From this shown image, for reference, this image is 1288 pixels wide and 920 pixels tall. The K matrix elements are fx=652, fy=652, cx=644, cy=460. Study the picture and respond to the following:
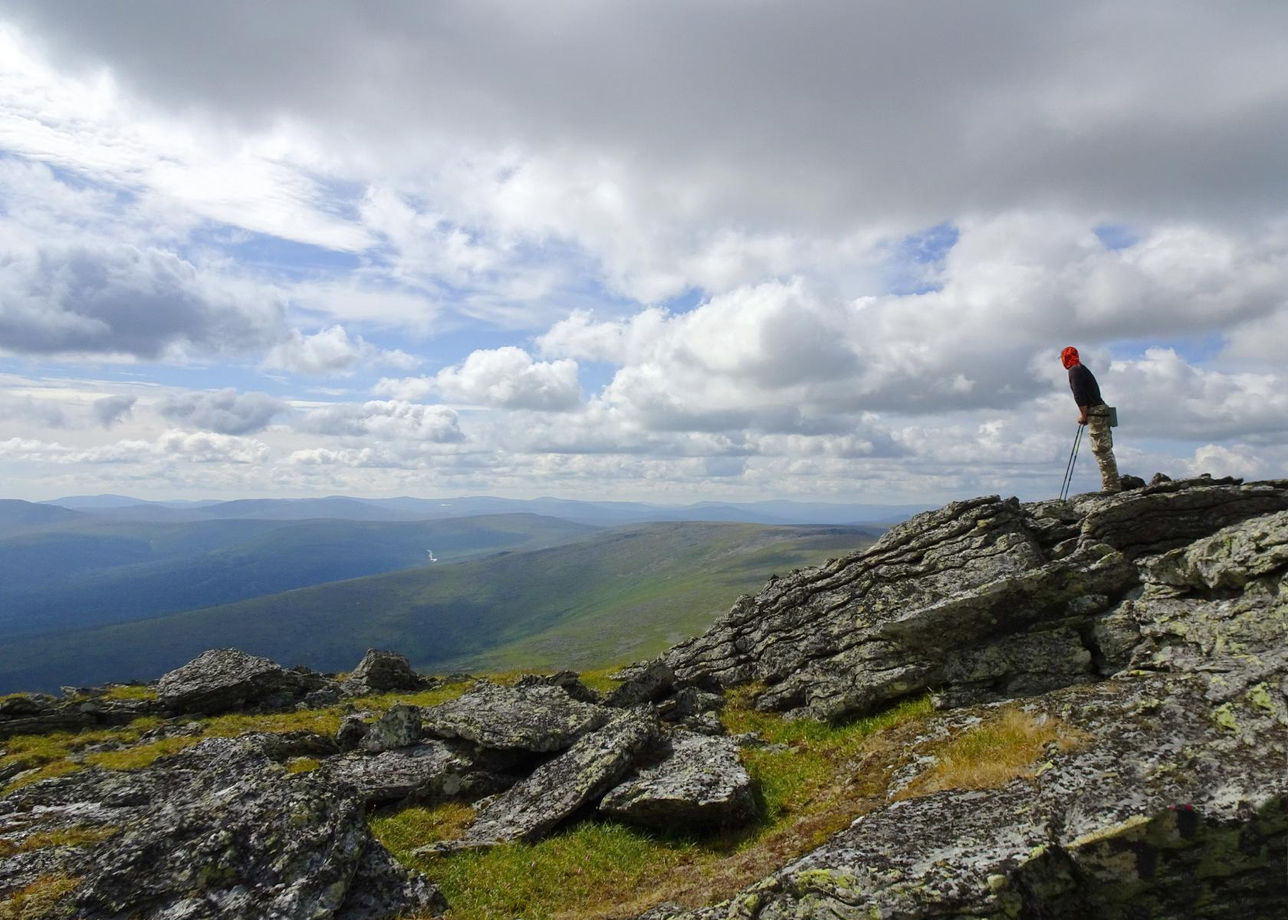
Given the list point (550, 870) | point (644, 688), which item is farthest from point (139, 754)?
point (550, 870)

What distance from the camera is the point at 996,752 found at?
17266 mm

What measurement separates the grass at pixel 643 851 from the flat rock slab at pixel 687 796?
0.42m

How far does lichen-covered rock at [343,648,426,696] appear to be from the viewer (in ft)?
174

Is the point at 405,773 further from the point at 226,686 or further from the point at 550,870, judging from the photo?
the point at 226,686

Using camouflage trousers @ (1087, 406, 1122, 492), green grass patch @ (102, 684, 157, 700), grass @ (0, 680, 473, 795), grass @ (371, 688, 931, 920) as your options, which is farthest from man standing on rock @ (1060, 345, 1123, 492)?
green grass patch @ (102, 684, 157, 700)

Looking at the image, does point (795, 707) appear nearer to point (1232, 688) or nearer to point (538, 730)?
point (538, 730)

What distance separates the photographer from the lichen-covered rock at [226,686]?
142 feet

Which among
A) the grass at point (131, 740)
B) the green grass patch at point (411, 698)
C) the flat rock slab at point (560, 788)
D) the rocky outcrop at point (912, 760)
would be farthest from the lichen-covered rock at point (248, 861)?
the green grass patch at point (411, 698)

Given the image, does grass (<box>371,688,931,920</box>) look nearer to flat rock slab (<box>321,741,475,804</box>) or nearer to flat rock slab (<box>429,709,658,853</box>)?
flat rock slab (<box>429,709,658,853</box>)

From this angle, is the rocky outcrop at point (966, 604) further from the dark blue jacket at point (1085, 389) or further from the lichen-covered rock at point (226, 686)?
the lichen-covered rock at point (226, 686)

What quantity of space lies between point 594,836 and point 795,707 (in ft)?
43.2

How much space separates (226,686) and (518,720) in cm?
2941

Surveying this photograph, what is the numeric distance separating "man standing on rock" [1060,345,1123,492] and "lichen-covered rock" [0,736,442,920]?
33.8 meters

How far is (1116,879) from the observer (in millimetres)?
12016
